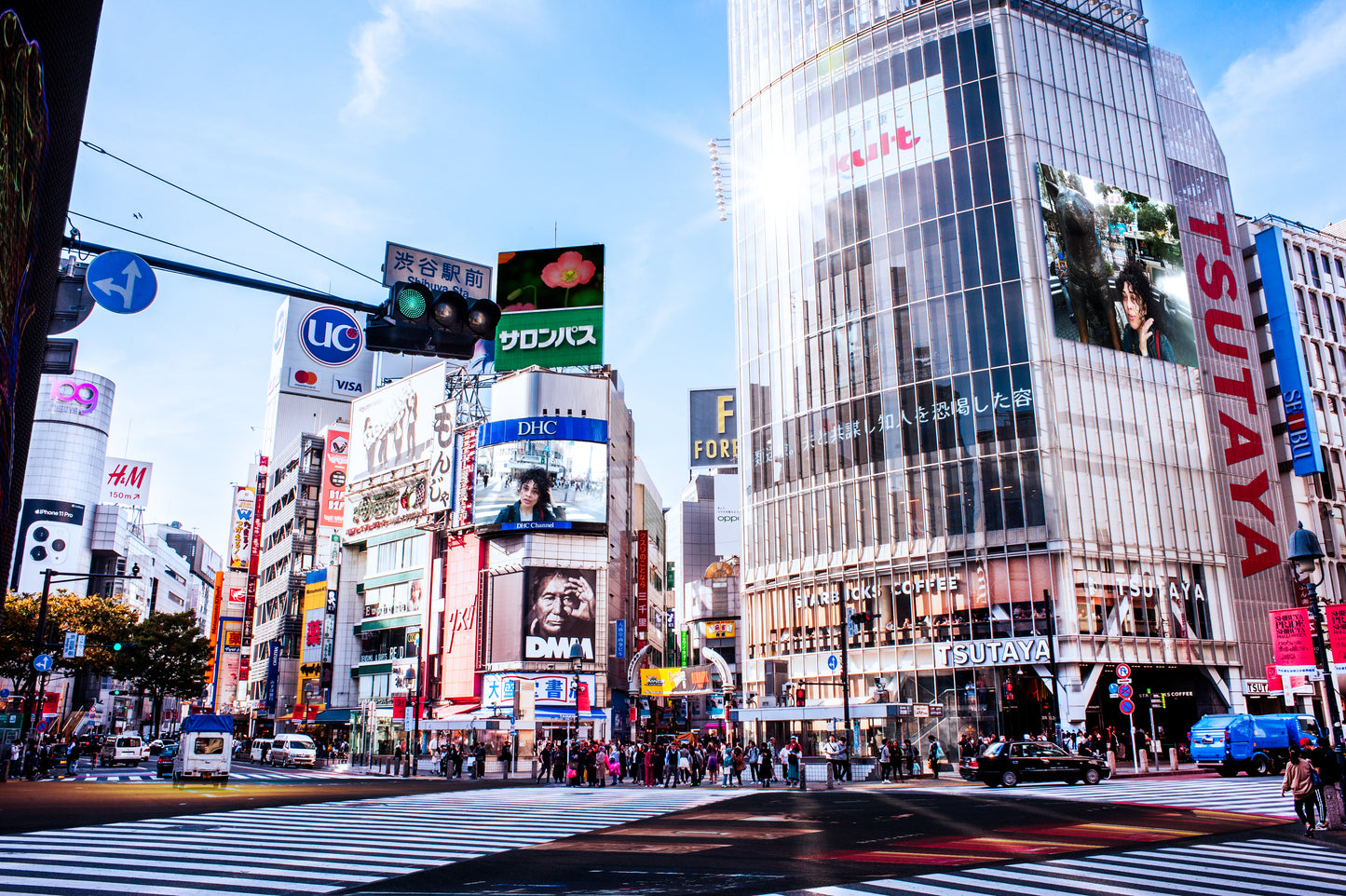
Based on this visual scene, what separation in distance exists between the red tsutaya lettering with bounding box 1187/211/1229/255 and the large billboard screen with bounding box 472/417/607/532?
42.7m

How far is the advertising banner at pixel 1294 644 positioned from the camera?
97.8 ft

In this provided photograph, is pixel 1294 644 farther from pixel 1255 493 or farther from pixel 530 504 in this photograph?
pixel 530 504

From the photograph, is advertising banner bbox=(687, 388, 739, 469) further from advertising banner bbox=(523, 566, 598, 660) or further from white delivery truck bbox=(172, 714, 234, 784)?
white delivery truck bbox=(172, 714, 234, 784)

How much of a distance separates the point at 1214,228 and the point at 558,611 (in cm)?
5168

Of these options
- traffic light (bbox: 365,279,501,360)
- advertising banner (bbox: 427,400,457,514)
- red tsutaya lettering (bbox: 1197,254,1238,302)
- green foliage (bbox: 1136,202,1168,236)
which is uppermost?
green foliage (bbox: 1136,202,1168,236)

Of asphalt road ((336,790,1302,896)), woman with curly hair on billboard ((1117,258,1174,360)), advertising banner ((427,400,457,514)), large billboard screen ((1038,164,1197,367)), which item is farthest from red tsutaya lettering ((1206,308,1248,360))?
advertising banner ((427,400,457,514))

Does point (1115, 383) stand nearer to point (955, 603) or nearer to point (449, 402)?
point (955, 603)

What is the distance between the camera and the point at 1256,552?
5944cm

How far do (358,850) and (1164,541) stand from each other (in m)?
53.1

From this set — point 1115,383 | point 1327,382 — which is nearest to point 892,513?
point 1115,383

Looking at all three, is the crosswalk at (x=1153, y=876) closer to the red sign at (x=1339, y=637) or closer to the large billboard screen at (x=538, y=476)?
the red sign at (x=1339, y=637)

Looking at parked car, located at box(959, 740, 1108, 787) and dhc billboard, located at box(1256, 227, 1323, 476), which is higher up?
dhc billboard, located at box(1256, 227, 1323, 476)

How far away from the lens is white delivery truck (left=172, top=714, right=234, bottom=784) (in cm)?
3819

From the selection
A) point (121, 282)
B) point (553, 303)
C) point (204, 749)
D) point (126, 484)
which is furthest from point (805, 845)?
→ point (126, 484)
